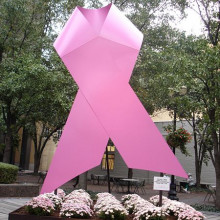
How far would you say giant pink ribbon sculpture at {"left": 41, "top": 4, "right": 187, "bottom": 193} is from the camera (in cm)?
888

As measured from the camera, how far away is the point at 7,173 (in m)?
14.3

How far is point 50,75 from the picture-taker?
16469 millimetres

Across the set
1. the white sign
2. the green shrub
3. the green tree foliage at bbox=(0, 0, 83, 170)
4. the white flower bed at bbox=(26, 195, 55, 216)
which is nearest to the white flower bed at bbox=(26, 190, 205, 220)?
the white flower bed at bbox=(26, 195, 55, 216)

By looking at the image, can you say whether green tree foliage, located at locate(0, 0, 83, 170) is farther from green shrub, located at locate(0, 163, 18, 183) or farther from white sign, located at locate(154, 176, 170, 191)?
white sign, located at locate(154, 176, 170, 191)

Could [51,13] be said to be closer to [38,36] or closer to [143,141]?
[38,36]

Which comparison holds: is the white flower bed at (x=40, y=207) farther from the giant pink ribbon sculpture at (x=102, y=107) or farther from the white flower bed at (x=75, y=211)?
the giant pink ribbon sculpture at (x=102, y=107)

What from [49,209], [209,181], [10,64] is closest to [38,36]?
[10,64]

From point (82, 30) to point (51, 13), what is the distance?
10106 millimetres

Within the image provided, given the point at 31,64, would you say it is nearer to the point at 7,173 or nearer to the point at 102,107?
the point at 7,173

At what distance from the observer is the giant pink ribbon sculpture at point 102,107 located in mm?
8883

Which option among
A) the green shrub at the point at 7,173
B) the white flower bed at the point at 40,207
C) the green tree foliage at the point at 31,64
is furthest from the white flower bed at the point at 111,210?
the green tree foliage at the point at 31,64

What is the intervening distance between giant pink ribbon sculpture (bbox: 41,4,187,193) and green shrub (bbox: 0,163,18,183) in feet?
18.7

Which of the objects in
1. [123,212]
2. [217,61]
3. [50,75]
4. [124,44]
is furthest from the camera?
[50,75]

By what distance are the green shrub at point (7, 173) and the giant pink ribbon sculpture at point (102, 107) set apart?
5.69m
